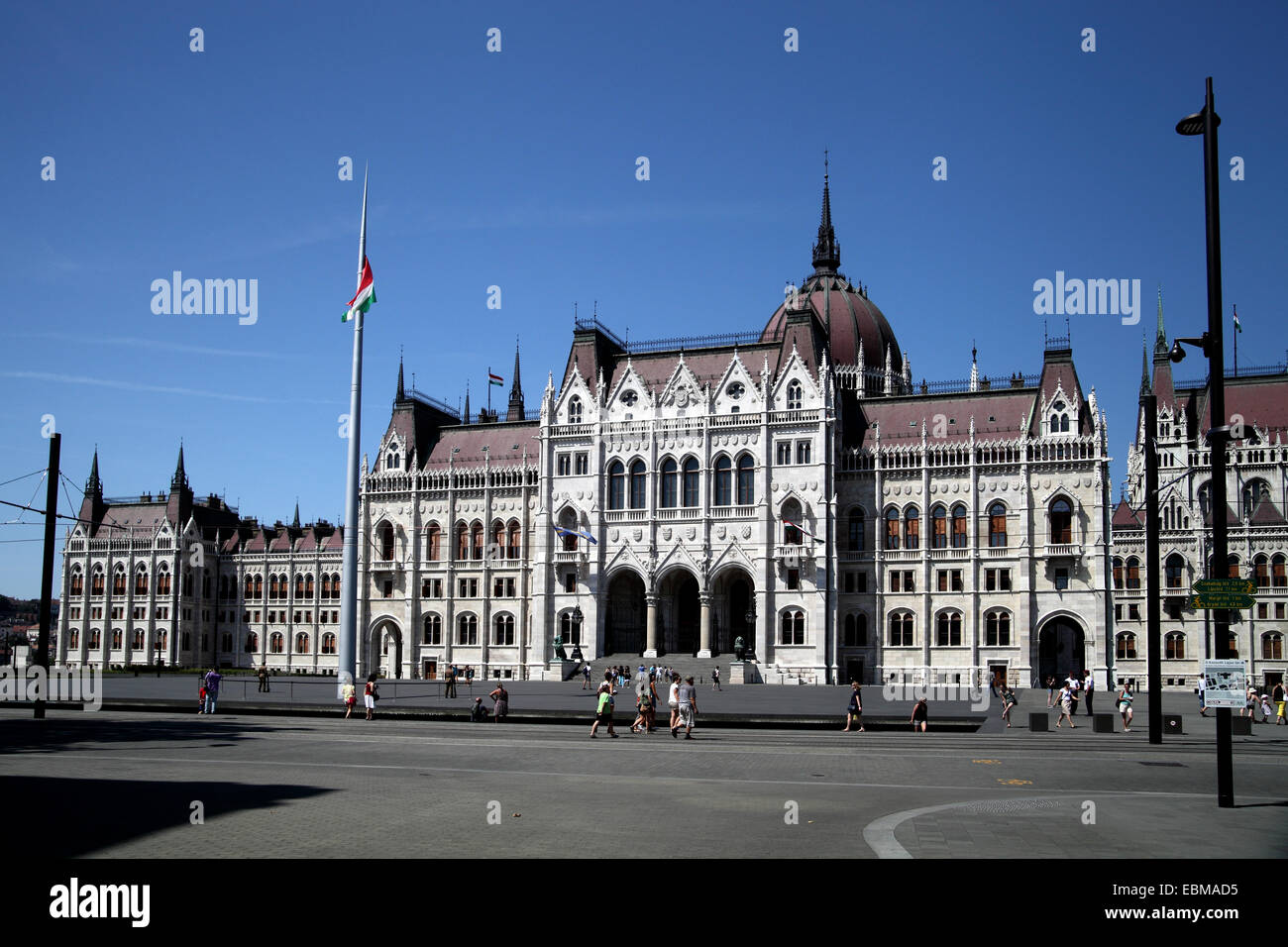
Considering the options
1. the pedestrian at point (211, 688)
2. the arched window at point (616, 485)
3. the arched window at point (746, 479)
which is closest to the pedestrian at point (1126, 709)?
the pedestrian at point (211, 688)

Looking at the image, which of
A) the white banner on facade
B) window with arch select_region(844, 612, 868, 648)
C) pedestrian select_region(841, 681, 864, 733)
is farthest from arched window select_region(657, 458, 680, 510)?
the white banner on facade

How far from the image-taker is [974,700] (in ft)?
185

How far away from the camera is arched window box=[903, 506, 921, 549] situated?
3113 inches

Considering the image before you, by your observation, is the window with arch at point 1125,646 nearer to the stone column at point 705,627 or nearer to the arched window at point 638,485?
the stone column at point 705,627

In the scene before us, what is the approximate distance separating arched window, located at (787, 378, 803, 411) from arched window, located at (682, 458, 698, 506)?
753 centimetres

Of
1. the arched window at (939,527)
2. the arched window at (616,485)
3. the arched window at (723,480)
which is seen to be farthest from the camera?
the arched window at (616,485)

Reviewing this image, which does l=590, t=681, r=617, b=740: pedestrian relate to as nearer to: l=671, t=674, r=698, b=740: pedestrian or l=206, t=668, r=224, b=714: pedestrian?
l=671, t=674, r=698, b=740: pedestrian

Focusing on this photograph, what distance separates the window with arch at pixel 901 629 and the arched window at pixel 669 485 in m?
16.8

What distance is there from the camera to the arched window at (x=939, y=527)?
78438mm

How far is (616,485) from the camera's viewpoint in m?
83.6

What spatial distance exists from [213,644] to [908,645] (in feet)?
224

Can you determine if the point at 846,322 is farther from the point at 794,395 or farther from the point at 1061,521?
the point at 1061,521
